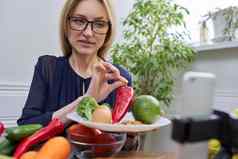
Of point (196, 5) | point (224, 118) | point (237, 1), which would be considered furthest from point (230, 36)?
point (224, 118)

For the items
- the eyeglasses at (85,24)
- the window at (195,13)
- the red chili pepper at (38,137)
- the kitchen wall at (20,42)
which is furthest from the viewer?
the window at (195,13)

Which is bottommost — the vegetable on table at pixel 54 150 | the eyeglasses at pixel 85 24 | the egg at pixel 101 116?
the vegetable on table at pixel 54 150

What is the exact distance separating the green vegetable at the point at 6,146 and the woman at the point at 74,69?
9.1 inches

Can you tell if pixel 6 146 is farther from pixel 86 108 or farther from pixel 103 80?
pixel 103 80

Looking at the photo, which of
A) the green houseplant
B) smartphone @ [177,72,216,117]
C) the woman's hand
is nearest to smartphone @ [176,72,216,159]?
smartphone @ [177,72,216,117]

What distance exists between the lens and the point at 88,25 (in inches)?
41.3

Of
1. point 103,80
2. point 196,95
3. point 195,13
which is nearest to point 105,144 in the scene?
point 103,80

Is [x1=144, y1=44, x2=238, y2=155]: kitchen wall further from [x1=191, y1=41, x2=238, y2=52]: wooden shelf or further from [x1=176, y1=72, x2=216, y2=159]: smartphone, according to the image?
[x1=176, y1=72, x2=216, y2=159]: smartphone

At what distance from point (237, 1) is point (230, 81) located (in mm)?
462

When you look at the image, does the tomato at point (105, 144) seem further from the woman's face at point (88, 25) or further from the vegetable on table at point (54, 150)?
the woman's face at point (88, 25)

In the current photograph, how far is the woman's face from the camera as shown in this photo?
105cm

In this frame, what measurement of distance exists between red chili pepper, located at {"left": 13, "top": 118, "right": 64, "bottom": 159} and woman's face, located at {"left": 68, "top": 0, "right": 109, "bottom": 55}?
0.48 metres

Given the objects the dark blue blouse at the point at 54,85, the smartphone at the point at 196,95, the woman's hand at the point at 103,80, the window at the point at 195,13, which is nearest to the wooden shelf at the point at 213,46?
the window at the point at 195,13

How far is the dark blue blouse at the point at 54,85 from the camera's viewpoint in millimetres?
1146
